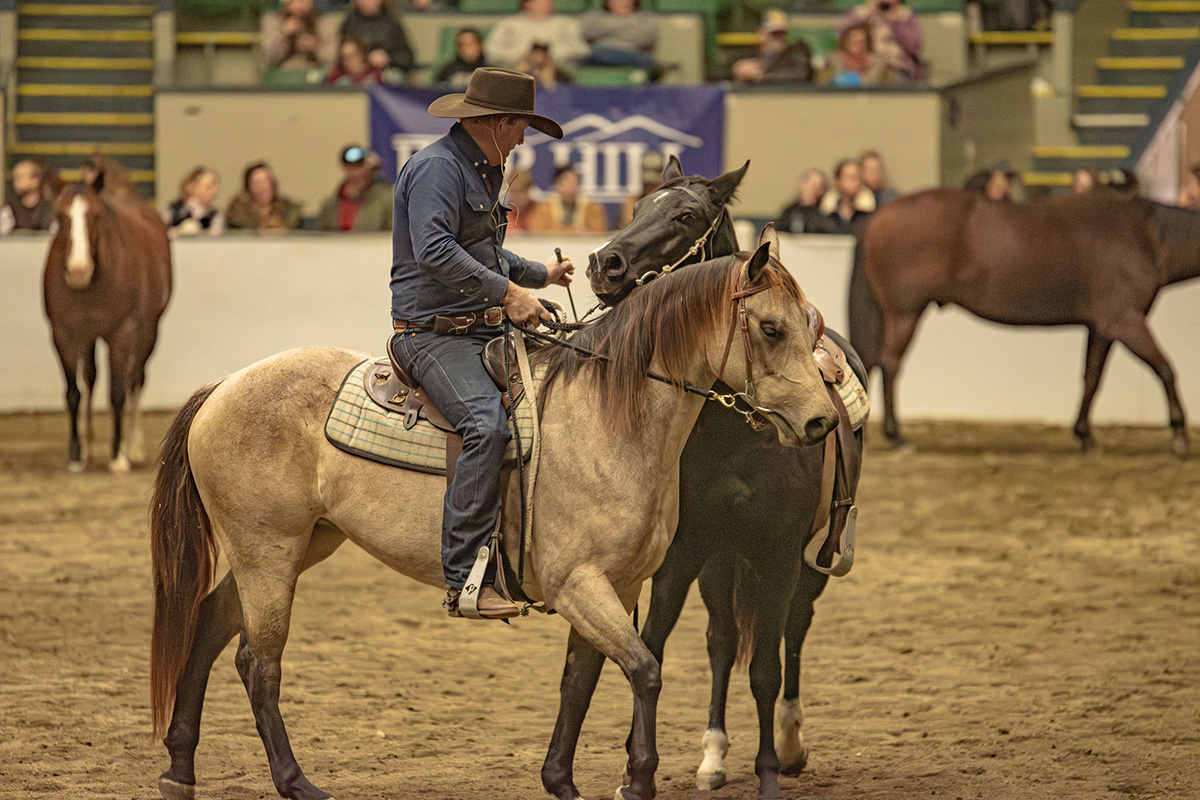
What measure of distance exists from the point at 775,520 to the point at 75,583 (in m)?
4.40

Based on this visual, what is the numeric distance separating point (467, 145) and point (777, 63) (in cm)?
1133

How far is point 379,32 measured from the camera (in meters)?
15.5

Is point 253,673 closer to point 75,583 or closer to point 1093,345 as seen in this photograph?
point 75,583

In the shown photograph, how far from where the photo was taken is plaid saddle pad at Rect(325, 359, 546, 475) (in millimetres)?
4098

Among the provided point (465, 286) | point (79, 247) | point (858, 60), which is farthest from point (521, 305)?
point (858, 60)

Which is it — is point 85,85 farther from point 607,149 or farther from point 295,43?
point 607,149

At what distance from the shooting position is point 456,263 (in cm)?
398

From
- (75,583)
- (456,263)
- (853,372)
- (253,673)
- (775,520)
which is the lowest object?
(75,583)

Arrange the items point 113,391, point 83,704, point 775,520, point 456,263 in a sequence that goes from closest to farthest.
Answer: point 456,263
point 775,520
point 83,704
point 113,391

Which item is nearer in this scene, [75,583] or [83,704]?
Result: [83,704]

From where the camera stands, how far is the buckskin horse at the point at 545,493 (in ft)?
12.8

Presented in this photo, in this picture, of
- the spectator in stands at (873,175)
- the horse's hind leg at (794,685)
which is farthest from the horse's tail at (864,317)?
the horse's hind leg at (794,685)

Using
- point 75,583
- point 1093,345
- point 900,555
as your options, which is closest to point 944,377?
point 1093,345

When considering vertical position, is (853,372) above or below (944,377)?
above
